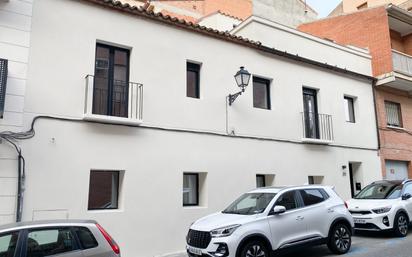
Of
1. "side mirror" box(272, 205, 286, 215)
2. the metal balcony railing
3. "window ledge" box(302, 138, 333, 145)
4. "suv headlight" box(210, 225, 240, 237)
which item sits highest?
the metal balcony railing

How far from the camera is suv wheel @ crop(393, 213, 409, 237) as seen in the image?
9.99 metres

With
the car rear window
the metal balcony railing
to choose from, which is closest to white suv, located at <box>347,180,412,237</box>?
the metal balcony railing

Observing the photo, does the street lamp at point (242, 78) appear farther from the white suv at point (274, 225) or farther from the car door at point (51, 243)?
the car door at point (51, 243)

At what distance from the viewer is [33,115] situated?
24.7 ft

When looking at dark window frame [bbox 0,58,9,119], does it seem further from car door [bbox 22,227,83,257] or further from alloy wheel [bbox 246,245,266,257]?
alloy wheel [bbox 246,245,266,257]

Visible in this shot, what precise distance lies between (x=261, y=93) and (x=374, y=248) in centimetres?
548

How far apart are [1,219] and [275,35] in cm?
1009

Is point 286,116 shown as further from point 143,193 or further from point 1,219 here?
point 1,219

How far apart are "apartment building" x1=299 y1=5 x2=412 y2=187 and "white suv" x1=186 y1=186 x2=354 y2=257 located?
7.20 m

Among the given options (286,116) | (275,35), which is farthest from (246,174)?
(275,35)

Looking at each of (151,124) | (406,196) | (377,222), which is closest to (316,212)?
(377,222)

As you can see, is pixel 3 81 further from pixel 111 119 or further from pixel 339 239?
pixel 339 239

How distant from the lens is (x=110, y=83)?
28.7 ft

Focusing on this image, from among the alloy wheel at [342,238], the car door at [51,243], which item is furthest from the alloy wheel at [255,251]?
the car door at [51,243]
